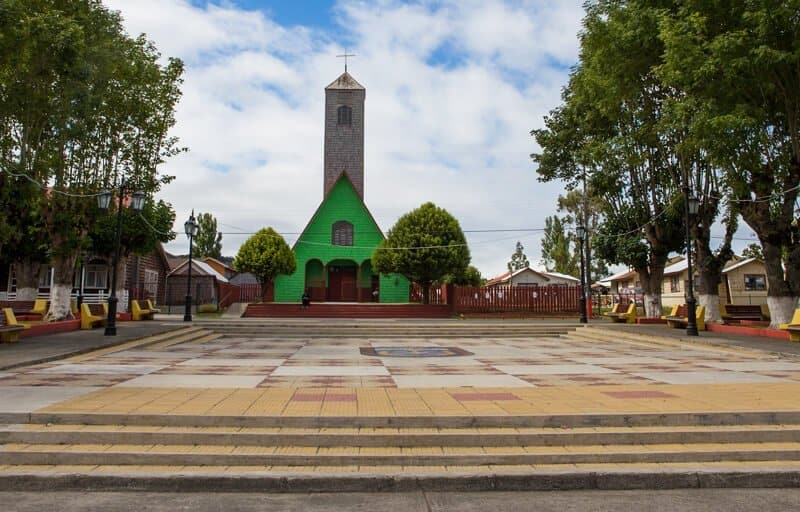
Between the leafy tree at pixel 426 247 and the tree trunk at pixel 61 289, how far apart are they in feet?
54.7

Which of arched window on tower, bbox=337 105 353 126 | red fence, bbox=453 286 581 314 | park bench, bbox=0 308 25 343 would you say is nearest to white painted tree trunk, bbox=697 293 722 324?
red fence, bbox=453 286 581 314

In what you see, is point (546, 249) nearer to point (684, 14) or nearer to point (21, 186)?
point (684, 14)

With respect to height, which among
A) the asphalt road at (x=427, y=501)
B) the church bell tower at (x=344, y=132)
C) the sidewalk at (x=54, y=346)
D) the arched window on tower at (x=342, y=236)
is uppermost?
the church bell tower at (x=344, y=132)

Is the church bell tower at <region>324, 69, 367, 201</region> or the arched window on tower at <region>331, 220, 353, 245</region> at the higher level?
the church bell tower at <region>324, 69, 367, 201</region>

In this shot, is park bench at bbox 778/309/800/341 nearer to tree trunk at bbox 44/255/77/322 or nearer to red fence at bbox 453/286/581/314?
red fence at bbox 453/286/581/314

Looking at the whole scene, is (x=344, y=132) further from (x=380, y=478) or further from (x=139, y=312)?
(x=380, y=478)

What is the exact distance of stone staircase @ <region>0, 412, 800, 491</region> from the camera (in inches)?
193

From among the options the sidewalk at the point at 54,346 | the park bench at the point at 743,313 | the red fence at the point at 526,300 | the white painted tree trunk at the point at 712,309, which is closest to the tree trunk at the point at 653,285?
the park bench at the point at 743,313

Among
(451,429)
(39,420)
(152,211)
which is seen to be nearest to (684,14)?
(451,429)

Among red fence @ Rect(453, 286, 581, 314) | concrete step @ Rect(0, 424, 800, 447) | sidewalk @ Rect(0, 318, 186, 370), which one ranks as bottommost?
concrete step @ Rect(0, 424, 800, 447)

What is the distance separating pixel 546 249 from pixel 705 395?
59238mm

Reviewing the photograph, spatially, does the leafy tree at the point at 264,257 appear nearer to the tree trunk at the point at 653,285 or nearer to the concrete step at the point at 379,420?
the tree trunk at the point at 653,285

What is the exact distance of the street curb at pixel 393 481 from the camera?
15.0 feet

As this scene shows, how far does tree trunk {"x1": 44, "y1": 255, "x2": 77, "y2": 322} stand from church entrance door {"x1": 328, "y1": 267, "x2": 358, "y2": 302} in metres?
21.7
